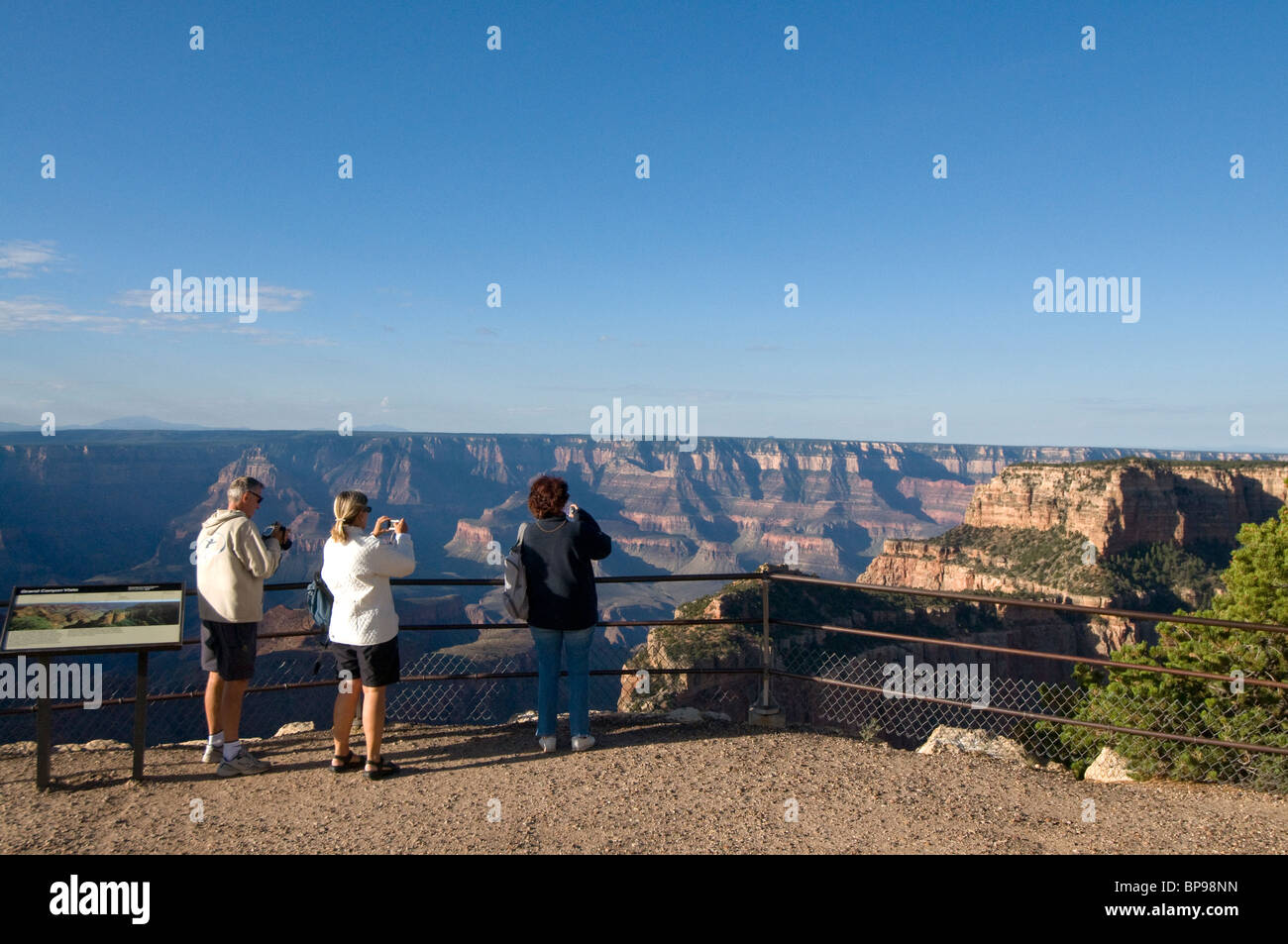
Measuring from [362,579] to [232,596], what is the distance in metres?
1.04

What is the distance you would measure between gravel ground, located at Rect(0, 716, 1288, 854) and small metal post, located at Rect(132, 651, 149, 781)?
0.15 m

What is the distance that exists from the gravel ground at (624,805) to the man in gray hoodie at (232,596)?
543mm

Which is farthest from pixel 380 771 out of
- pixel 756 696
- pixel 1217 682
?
pixel 756 696

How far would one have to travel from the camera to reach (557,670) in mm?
6508

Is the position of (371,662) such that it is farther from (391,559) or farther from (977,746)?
(977,746)

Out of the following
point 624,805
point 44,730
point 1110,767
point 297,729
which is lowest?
point 1110,767

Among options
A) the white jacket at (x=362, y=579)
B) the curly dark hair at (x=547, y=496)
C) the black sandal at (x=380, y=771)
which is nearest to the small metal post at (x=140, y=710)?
the white jacket at (x=362, y=579)

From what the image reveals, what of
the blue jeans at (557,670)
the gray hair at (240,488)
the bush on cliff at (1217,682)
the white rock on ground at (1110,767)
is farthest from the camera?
the bush on cliff at (1217,682)

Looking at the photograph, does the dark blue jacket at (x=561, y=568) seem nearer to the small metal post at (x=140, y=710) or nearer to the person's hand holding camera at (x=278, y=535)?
the person's hand holding camera at (x=278, y=535)

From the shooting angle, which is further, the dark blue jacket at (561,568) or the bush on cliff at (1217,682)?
the bush on cliff at (1217,682)

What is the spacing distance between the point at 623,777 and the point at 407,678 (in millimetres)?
2254

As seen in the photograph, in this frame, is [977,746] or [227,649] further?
A: [977,746]

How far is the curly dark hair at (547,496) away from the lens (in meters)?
6.25

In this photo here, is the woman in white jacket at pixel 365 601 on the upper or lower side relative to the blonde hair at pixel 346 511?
lower
